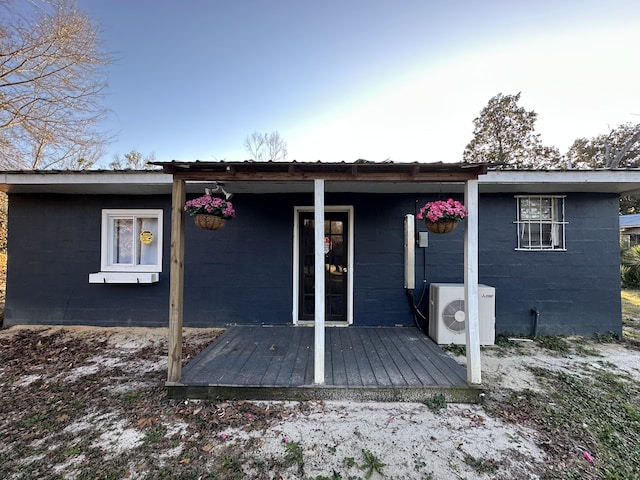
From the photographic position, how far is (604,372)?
3152mm

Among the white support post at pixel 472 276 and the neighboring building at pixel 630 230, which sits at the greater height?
the neighboring building at pixel 630 230

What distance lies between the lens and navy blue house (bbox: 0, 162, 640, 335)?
437cm

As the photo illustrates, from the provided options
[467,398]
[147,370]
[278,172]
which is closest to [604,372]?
[467,398]

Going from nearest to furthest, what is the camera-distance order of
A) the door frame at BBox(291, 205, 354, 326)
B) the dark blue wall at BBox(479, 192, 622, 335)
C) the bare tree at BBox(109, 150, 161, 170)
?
the dark blue wall at BBox(479, 192, 622, 335) < the door frame at BBox(291, 205, 354, 326) < the bare tree at BBox(109, 150, 161, 170)

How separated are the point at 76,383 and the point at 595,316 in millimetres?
7306

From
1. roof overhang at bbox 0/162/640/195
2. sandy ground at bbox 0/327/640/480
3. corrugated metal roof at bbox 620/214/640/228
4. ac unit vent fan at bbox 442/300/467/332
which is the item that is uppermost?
corrugated metal roof at bbox 620/214/640/228

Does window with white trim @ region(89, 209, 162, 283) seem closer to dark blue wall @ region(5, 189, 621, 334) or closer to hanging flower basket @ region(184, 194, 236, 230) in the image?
dark blue wall @ region(5, 189, 621, 334)

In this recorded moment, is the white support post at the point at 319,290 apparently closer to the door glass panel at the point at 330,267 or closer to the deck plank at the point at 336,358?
the deck plank at the point at 336,358

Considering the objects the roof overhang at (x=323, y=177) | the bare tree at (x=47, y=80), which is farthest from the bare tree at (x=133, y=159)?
the roof overhang at (x=323, y=177)

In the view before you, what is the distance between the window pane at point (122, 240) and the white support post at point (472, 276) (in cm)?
532

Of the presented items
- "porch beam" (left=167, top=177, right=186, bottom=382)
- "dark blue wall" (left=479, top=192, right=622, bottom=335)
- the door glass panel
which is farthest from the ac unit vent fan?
"porch beam" (left=167, top=177, right=186, bottom=382)

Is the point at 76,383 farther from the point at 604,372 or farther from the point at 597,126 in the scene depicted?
the point at 597,126

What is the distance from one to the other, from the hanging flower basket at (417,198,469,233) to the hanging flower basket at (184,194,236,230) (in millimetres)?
2222

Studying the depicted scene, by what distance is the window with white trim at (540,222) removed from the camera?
4.41 m
